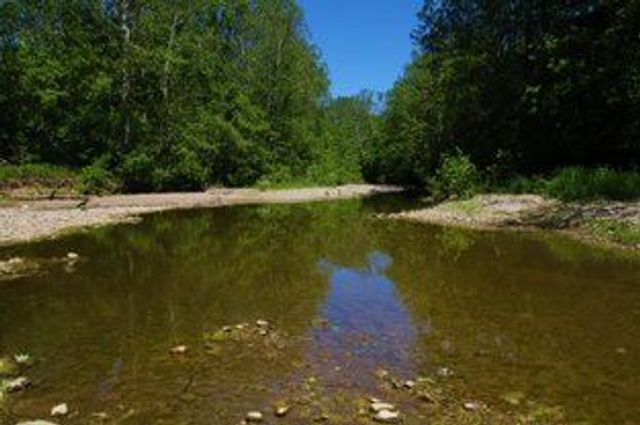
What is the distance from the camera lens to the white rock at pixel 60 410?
919 cm

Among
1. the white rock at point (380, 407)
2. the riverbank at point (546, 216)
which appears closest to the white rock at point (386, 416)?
the white rock at point (380, 407)

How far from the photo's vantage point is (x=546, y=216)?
1172 inches

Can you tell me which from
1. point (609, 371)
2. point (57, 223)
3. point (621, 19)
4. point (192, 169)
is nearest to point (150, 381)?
point (609, 371)

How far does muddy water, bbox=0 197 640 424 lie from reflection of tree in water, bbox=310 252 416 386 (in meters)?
0.05

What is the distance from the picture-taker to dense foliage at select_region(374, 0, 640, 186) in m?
37.1

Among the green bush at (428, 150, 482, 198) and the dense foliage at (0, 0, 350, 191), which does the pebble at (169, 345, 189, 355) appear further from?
the dense foliage at (0, 0, 350, 191)

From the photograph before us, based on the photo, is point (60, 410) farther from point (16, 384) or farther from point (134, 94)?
point (134, 94)

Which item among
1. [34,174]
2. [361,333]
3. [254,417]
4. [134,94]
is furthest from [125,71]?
[254,417]

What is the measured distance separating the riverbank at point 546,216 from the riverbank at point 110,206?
43.7 ft

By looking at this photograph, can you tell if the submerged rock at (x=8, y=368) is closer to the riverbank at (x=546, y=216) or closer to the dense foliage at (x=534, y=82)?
the riverbank at (x=546, y=216)

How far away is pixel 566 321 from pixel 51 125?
50.3 metres

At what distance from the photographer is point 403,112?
7025cm

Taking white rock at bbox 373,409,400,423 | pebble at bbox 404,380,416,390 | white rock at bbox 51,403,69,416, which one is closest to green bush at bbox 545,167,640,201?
pebble at bbox 404,380,416,390

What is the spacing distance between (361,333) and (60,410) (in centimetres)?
553
